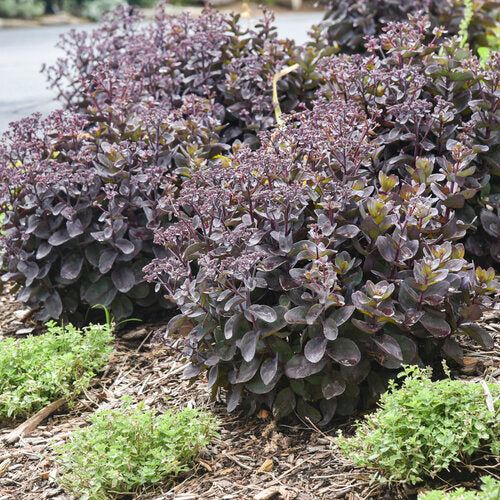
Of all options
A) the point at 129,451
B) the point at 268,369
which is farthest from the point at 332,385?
the point at 129,451

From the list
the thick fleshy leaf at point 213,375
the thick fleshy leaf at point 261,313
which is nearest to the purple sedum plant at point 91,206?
the thick fleshy leaf at point 213,375

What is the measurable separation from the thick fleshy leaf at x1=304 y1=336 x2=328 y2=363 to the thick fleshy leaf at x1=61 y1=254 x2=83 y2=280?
4.82 feet

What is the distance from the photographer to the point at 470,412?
197 cm

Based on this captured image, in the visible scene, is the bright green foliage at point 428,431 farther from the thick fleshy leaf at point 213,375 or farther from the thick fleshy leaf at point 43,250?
the thick fleshy leaf at point 43,250

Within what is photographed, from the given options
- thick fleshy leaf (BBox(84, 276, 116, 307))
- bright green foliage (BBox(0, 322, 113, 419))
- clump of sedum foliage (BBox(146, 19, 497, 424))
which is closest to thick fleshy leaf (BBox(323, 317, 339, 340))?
clump of sedum foliage (BBox(146, 19, 497, 424))

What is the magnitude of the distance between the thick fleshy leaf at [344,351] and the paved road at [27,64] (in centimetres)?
287

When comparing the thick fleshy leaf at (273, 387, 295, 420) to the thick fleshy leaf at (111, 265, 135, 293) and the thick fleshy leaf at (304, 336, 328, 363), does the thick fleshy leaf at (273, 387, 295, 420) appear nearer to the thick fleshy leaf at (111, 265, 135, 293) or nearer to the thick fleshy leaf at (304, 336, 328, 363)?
the thick fleshy leaf at (304, 336, 328, 363)

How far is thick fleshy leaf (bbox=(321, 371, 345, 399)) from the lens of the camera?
7.64ft

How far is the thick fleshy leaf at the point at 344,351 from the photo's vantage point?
2.26 meters

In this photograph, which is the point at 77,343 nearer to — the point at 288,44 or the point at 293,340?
the point at 293,340

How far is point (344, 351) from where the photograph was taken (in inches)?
90.4

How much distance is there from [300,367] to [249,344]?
0.65 feet

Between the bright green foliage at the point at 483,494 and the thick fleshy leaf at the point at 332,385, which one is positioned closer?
the bright green foliage at the point at 483,494

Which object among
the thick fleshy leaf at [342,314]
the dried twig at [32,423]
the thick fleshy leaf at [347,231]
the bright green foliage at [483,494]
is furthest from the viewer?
the dried twig at [32,423]
